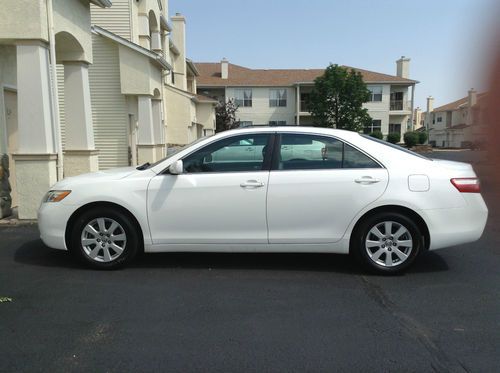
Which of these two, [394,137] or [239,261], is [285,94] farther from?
[239,261]

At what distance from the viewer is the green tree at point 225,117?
41344 millimetres

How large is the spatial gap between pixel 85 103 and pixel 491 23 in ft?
28.4

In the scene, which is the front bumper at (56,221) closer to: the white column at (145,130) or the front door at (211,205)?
the front door at (211,205)

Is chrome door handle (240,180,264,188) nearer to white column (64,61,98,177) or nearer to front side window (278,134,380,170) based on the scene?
front side window (278,134,380,170)

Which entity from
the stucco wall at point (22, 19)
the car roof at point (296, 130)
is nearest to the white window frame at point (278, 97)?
the stucco wall at point (22, 19)

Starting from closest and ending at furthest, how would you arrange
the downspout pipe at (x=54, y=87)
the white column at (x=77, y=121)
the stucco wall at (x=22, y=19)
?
the stucco wall at (x=22, y=19), the downspout pipe at (x=54, y=87), the white column at (x=77, y=121)

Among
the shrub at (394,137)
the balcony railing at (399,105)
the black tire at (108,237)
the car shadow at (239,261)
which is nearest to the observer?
the black tire at (108,237)

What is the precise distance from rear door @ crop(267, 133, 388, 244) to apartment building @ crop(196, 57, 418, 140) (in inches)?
1647

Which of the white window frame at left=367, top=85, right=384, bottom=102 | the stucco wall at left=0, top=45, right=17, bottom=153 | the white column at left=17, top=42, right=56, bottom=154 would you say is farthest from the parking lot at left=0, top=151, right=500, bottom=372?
the white window frame at left=367, top=85, right=384, bottom=102

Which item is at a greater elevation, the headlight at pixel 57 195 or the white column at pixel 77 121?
the white column at pixel 77 121

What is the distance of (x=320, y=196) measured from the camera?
4.87 m

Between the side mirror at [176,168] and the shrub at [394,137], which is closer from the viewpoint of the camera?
the side mirror at [176,168]

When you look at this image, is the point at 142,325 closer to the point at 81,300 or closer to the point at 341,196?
the point at 81,300

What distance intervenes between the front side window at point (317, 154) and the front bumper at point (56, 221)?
2521 millimetres
